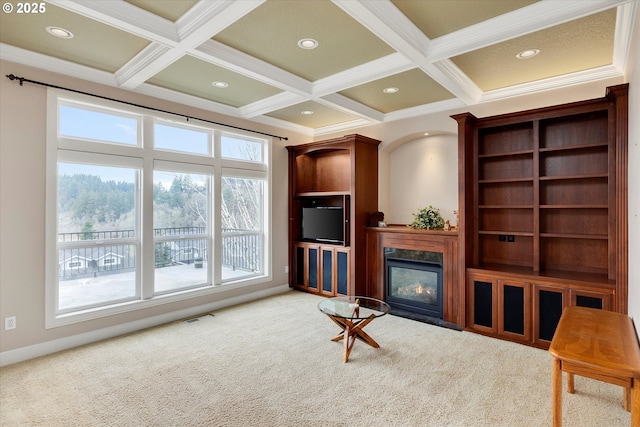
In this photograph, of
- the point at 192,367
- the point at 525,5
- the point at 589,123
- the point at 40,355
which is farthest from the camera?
the point at 589,123

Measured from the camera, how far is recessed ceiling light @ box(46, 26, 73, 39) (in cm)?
268

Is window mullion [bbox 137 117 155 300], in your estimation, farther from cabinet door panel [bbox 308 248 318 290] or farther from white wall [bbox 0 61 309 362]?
cabinet door panel [bbox 308 248 318 290]

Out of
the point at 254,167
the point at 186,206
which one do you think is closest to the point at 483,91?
the point at 254,167

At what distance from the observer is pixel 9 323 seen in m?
3.05

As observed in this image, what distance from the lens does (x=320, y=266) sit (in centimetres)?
540

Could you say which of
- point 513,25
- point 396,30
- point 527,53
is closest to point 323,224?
point 396,30

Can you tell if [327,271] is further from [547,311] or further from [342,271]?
[547,311]

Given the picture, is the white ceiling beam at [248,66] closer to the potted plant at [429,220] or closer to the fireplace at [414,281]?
the potted plant at [429,220]

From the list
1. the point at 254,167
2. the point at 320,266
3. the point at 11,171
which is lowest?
the point at 320,266

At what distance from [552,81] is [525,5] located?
66.0 inches

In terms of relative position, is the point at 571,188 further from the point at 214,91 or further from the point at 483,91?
the point at 214,91

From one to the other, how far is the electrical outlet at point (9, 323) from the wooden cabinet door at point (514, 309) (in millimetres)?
4820

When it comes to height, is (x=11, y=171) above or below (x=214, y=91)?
below

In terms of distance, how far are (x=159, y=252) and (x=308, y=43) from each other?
3.05 meters
